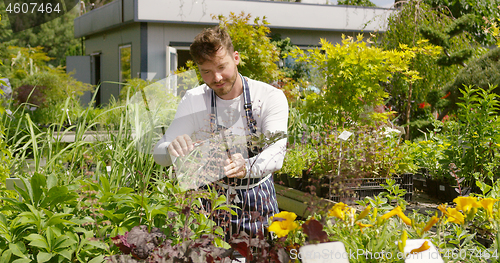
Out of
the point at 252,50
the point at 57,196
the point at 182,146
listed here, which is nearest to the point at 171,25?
the point at 252,50

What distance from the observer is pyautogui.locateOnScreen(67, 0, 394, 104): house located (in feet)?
28.0

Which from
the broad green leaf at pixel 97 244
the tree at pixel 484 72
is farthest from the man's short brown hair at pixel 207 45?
the tree at pixel 484 72

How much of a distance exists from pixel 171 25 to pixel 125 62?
5.69ft

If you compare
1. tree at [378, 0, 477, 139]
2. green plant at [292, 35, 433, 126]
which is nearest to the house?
tree at [378, 0, 477, 139]

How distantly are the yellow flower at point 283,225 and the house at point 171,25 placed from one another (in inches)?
299

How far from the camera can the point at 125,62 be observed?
9.59 metres

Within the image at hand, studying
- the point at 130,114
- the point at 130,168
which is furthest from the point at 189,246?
the point at 130,114

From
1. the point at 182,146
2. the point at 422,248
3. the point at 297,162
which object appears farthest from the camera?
the point at 297,162

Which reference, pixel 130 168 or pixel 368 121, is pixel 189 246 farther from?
pixel 368 121

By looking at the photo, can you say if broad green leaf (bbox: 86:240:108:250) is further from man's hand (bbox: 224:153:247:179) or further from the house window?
the house window

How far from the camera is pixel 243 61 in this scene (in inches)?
216

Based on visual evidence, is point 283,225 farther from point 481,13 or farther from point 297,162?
point 481,13

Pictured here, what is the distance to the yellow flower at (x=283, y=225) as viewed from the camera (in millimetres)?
720

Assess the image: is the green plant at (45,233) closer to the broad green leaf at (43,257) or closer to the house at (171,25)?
the broad green leaf at (43,257)
